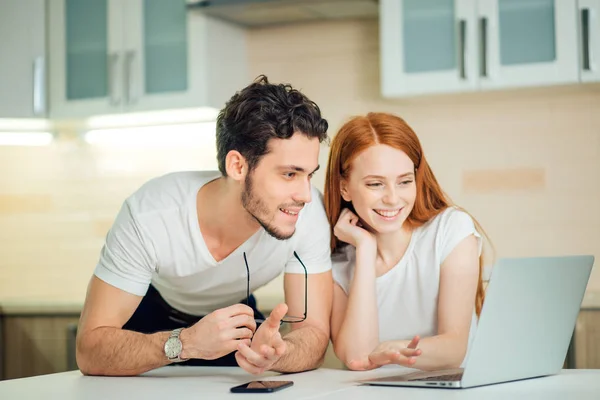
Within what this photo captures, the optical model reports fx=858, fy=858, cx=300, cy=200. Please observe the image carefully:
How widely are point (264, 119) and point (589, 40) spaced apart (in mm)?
1583

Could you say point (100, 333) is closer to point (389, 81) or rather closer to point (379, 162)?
point (379, 162)

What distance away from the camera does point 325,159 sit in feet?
12.3

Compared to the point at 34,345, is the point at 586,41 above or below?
above

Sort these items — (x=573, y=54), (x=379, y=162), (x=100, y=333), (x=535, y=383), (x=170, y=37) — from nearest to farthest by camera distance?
(x=535, y=383), (x=100, y=333), (x=379, y=162), (x=573, y=54), (x=170, y=37)

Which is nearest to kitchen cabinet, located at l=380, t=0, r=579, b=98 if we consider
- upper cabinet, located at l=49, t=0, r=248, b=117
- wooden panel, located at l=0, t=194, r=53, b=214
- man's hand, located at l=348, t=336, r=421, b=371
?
upper cabinet, located at l=49, t=0, r=248, b=117

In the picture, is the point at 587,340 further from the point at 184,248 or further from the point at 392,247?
the point at 184,248

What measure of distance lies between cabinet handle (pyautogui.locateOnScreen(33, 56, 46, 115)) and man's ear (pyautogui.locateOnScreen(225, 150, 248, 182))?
190 cm

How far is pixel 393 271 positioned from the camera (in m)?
2.35

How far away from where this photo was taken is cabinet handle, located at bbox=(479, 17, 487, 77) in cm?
324

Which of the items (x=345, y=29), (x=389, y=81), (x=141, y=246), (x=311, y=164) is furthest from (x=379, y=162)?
(x=345, y=29)

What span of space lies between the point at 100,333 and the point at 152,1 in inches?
81.2

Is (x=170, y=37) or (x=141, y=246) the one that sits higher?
(x=170, y=37)

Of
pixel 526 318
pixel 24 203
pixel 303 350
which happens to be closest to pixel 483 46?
pixel 303 350

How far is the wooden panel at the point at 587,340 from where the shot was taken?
9.71ft
